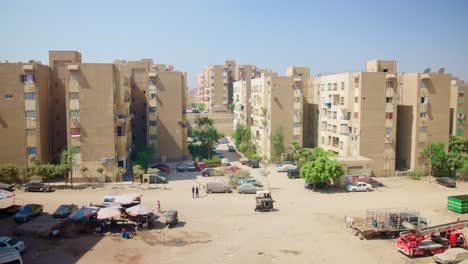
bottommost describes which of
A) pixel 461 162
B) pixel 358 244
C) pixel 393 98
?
pixel 358 244

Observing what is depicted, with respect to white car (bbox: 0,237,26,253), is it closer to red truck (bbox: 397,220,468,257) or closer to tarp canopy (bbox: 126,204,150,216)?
tarp canopy (bbox: 126,204,150,216)

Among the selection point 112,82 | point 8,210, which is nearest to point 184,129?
point 112,82

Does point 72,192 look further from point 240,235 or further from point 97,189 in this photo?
point 240,235

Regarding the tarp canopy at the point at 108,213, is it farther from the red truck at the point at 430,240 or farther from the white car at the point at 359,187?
the white car at the point at 359,187

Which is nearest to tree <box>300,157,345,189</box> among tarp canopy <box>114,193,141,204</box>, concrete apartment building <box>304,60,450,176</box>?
concrete apartment building <box>304,60,450,176</box>

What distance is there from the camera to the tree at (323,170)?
1812 inches

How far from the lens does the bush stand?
54106mm

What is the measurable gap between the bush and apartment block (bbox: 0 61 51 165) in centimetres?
4898

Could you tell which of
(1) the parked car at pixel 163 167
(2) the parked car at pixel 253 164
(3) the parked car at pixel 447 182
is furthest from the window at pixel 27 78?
(3) the parked car at pixel 447 182

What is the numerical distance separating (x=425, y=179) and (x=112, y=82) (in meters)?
42.9

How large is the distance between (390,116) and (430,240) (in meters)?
27.4

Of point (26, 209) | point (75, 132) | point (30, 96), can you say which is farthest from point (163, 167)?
point (26, 209)

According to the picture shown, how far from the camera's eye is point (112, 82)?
164ft

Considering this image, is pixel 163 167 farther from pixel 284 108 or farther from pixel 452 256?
pixel 452 256
